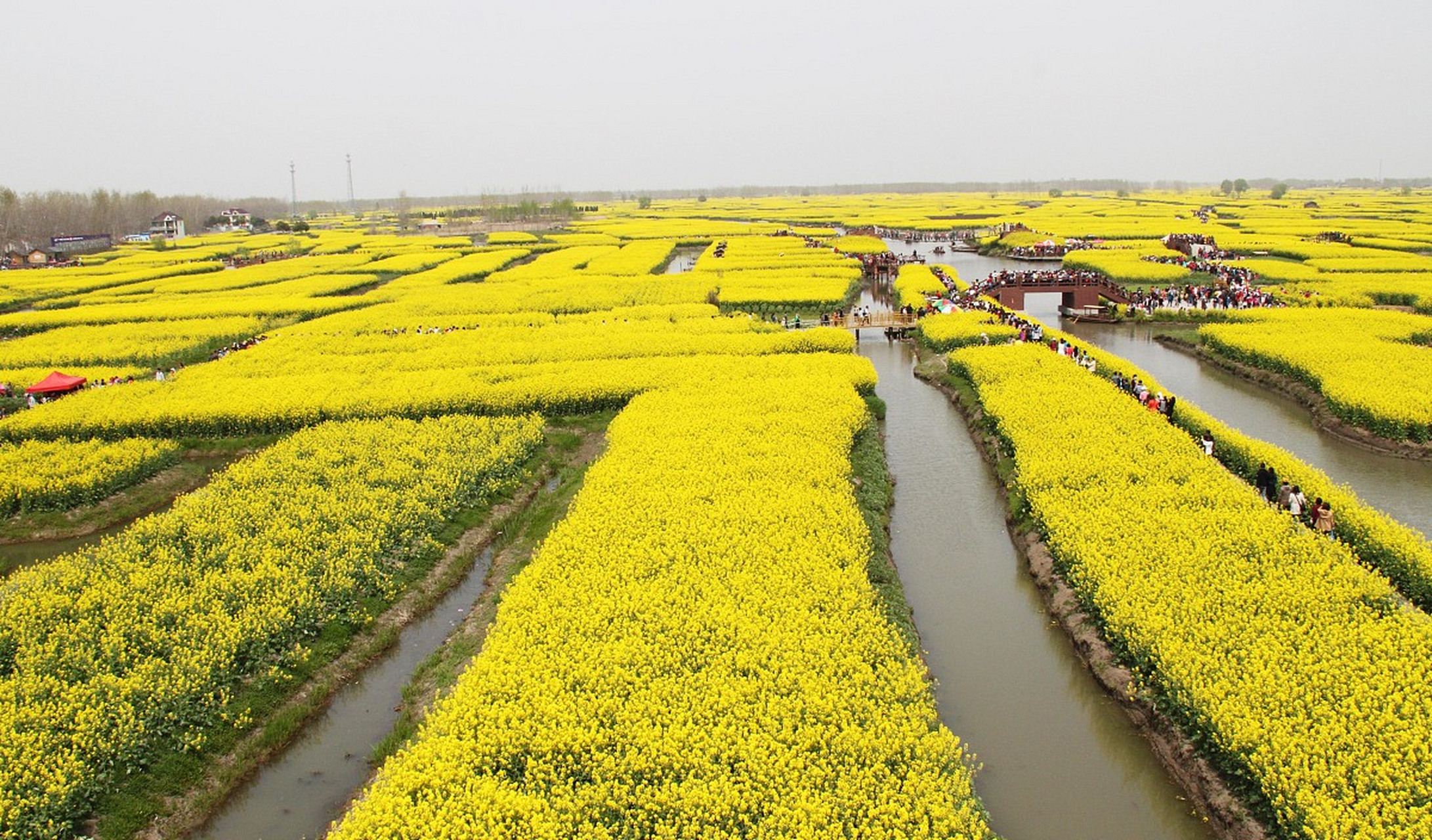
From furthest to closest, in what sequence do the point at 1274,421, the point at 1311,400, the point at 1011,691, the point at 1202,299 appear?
the point at 1202,299, the point at 1311,400, the point at 1274,421, the point at 1011,691

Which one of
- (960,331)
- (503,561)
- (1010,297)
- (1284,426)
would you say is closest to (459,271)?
(1010,297)

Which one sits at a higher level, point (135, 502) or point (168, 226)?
point (168, 226)

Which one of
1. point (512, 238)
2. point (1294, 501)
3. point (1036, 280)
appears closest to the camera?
point (1294, 501)

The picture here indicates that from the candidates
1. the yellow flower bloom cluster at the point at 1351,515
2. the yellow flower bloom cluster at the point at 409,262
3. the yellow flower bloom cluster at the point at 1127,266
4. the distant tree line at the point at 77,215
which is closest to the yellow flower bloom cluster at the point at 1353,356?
the yellow flower bloom cluster at the point at 1351,515

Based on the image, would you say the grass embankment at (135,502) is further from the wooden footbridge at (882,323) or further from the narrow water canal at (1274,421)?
the narrow water canal at (1274,421)

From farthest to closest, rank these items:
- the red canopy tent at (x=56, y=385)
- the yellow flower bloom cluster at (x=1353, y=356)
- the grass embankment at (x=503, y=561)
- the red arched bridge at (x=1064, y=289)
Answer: the red arched bridge at (x=1064, y=289) < the red canopy tent at (x=56, y=385) < the yellow flower bloom cluster at (x=1353, y=356) < the grass embankment at (x=503, y=561)

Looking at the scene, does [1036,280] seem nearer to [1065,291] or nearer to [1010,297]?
[1065,291]
